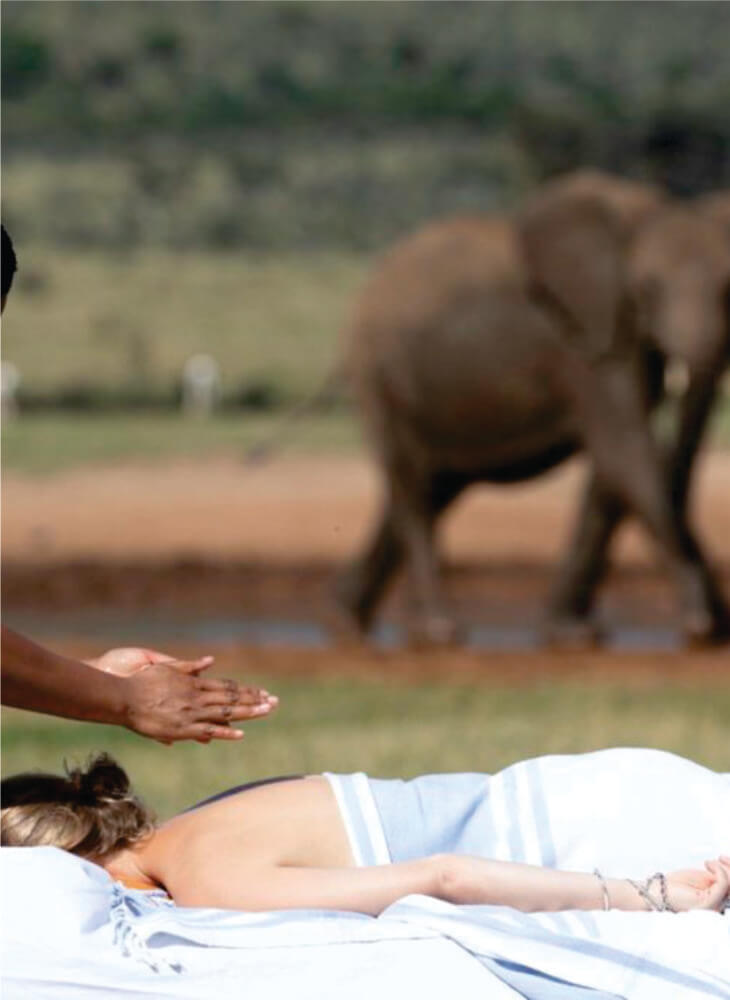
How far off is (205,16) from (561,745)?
31.5 meters

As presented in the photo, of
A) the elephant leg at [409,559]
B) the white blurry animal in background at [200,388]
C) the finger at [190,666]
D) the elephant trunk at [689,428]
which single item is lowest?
the white blurry animal in background at [200,388]

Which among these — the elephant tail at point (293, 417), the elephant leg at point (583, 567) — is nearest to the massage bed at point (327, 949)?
the elephant leg at point (583, 567)

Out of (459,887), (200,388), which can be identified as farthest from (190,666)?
(200,388)

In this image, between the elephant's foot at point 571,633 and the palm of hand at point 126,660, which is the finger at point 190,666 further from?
the elephant's foot at point 571,633

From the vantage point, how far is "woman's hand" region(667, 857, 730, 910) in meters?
3.64

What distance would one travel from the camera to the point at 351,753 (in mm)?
8156

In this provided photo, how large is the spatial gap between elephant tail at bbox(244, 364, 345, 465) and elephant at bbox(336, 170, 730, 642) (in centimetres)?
89

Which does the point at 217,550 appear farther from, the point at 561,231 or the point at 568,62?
the point at 568,62

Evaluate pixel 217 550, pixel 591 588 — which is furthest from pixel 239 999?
pixel 217 550

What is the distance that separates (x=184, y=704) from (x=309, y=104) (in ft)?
115

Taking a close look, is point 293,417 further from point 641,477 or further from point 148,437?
point 148,437

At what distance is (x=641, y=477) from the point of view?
12.2 m

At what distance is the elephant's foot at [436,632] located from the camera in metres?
12.6

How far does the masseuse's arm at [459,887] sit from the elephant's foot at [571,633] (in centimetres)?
875
